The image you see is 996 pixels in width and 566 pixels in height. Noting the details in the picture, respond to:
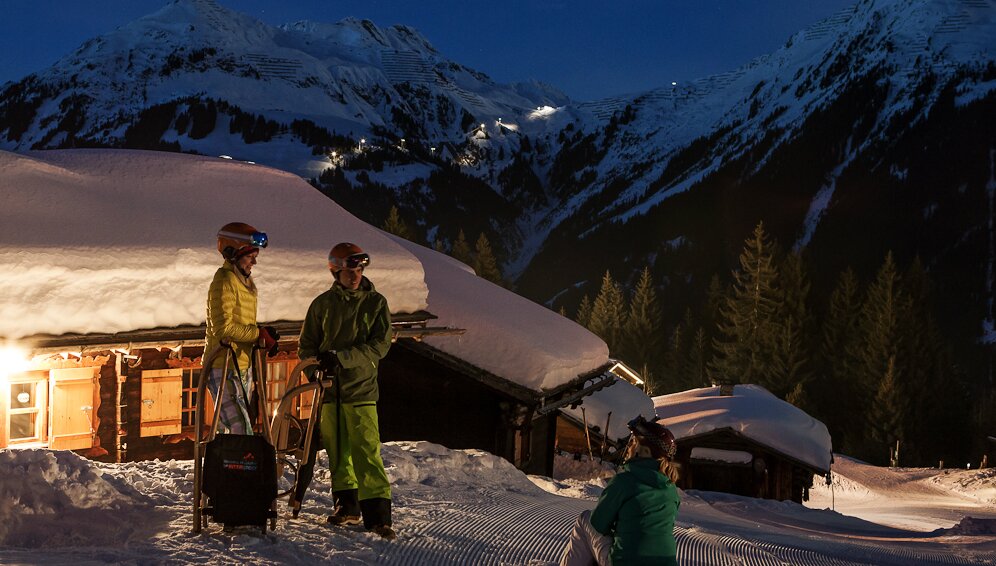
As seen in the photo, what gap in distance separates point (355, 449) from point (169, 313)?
4561 mm

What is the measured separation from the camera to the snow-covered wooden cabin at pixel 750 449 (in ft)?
92.2

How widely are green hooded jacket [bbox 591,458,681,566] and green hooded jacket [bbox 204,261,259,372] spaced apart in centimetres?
294

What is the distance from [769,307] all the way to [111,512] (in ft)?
190

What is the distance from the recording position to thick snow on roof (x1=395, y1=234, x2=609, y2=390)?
14625 mm

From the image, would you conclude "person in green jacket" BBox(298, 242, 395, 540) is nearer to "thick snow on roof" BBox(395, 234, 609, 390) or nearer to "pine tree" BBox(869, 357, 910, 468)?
"thick snow on roof" BBox(395, 234, 609, 390)

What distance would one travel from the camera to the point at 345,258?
6.10 metres

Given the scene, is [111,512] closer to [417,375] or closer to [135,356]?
[135,356]

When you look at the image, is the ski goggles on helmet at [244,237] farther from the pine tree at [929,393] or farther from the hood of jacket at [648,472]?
the pine tree at [929,393]

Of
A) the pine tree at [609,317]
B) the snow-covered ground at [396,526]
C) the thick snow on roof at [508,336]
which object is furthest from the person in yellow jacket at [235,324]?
the pine tree at [609,317]

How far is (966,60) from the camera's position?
164 meters

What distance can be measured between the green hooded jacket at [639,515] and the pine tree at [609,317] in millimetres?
64279

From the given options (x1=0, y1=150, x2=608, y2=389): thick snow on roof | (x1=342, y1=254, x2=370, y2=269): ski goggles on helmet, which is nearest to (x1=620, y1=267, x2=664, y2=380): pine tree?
(x1=0, y1=150, x2=608, y2=389): thick snow on roof

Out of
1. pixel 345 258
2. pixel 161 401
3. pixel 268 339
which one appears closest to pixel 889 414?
pixel 161 401

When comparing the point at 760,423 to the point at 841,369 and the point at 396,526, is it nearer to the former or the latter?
the point at 396,526
